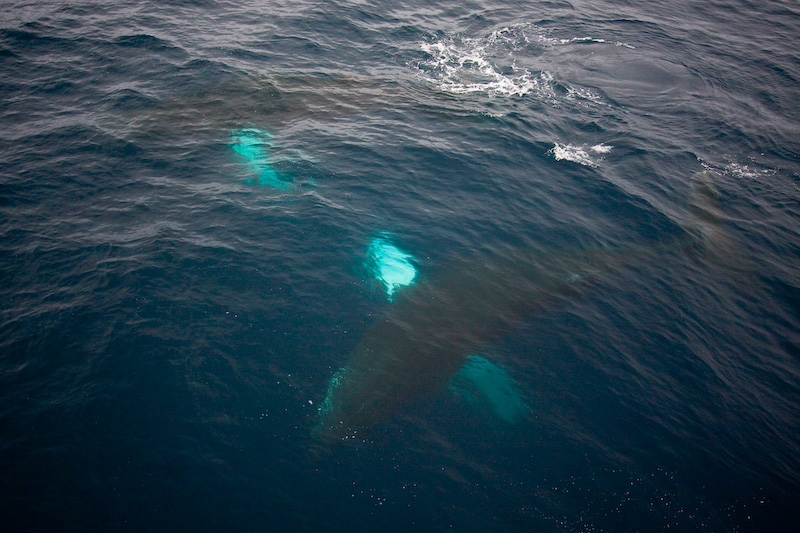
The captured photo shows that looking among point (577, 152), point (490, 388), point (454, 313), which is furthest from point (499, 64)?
point (490, 388)

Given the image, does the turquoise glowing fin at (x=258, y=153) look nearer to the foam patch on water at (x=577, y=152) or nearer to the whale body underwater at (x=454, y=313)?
the whale body underwater at (x=454, y=313)

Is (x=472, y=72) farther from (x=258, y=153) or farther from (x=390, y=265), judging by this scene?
(x=390, y=265)

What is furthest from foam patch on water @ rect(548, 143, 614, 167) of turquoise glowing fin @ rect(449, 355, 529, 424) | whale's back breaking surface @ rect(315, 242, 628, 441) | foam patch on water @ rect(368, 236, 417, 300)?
turquoise glowing fin @ rect(449, 355, 529, 424)

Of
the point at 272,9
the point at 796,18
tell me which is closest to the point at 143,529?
the point at 272,9

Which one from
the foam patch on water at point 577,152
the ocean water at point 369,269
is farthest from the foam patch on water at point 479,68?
the foam patch on water at point 577,152

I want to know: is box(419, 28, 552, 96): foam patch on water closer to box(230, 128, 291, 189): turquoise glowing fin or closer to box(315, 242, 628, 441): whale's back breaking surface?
box(230, 128, 291, 189): turquoise glowing fin
